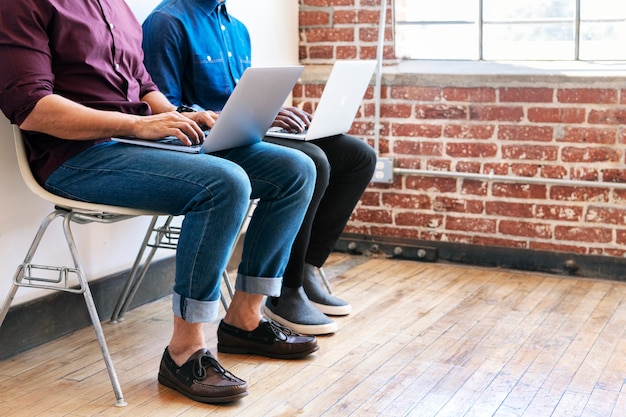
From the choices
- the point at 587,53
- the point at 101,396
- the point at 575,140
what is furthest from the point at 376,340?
the point at 587,53

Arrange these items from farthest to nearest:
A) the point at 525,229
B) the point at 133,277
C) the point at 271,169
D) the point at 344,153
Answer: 1. the point at 525,229
2. the point at 344,153
3. the point at 133,277
4. the point at 271,169

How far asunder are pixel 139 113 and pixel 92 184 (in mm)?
301

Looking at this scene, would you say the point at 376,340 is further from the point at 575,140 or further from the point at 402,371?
the point at 575,140

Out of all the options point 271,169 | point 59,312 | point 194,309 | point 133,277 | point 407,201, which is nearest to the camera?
point 194,309

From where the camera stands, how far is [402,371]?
2.50m

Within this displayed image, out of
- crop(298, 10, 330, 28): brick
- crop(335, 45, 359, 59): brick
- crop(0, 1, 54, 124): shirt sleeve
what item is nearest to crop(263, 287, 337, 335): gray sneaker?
crop(0, 1, 54, 124): shirt sleeve

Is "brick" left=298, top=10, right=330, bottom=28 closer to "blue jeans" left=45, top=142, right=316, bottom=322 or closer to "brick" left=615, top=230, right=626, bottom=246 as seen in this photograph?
"brick" left=615, top=230, right=626, bottom=246

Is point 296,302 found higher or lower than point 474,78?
lower

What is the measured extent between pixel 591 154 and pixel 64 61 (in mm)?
2250

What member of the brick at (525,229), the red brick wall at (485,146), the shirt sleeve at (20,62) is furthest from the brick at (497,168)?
the shirt sleeve at (20,62)

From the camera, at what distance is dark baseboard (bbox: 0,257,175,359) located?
8.42ft

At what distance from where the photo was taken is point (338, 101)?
2.87m

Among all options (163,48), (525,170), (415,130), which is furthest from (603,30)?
(163,48)

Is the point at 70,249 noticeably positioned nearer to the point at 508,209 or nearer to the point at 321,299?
the point at 321,299
